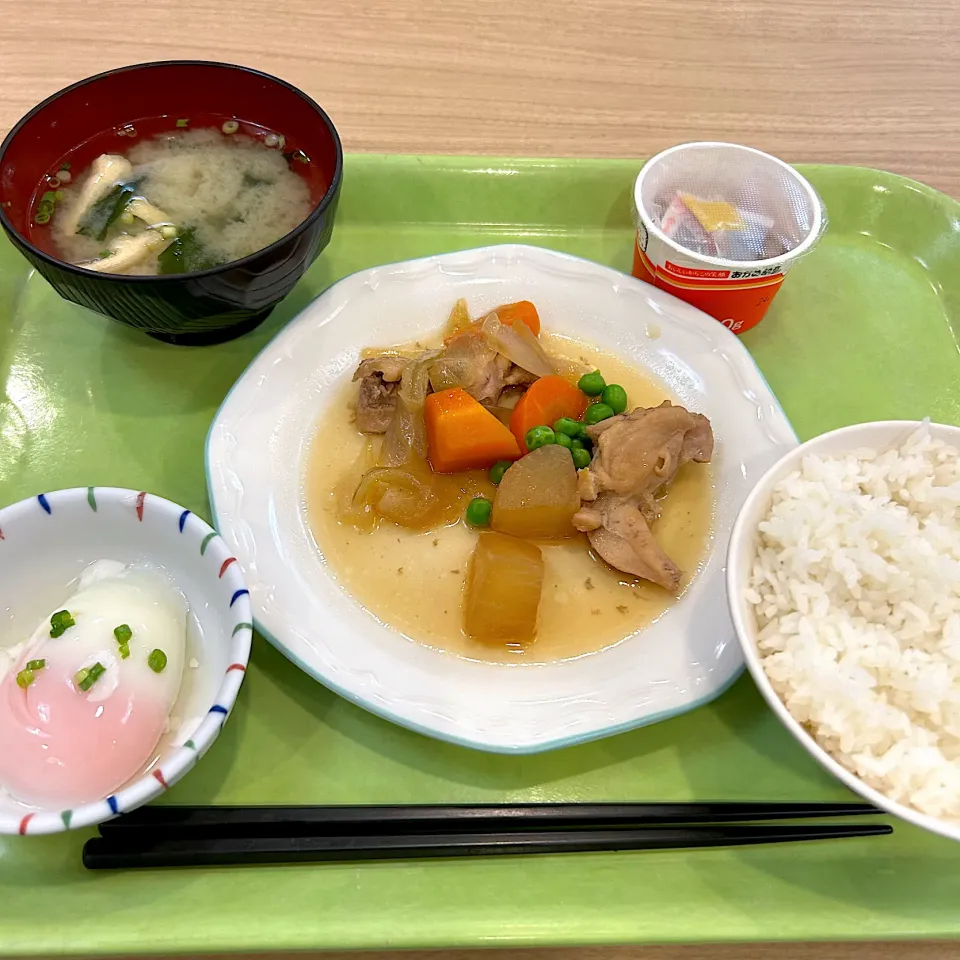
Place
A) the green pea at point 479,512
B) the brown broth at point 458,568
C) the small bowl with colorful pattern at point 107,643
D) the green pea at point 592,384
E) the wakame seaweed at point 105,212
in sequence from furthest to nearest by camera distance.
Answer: the green pea at point 592,384, the wakame seaweed at point 105,212, the green pea at point 479,512, the brown broth at point 458,568, the small bowl with colorful pattern at point 107,643

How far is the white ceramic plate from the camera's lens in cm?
181

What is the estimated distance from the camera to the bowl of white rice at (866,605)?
1.58m

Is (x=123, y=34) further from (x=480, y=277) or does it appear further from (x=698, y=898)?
(x=698, y=898)

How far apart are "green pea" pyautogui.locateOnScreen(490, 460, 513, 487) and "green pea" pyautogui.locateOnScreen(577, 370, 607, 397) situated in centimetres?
36

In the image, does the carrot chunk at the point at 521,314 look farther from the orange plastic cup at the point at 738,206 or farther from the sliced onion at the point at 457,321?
the orange plastic cup at the point at 738,206

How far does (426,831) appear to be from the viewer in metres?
1.68

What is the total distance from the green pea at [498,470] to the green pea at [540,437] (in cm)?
9

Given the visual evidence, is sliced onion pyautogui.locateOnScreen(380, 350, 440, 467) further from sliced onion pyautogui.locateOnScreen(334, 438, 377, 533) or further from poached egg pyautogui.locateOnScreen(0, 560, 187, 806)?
poached egg pyautogui.locateOnScreen(0, 560, 187, 806)

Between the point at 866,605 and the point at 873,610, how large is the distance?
24 millimetres

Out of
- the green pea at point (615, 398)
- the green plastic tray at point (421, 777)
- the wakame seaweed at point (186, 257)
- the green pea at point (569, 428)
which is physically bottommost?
the green plastic tray at point (421, 777)

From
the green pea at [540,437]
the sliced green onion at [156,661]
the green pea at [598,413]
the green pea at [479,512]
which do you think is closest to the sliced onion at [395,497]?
the green pea at [479,512]

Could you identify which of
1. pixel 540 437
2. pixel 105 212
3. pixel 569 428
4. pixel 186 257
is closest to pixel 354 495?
pixel 540 437

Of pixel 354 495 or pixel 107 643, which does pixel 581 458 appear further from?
pixel 107 643

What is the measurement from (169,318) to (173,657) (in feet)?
3.25
